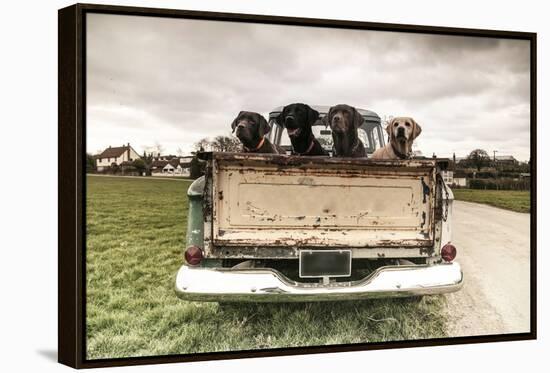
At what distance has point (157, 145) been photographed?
6.90m

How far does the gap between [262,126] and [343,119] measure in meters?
0.69

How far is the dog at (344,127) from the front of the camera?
757cm

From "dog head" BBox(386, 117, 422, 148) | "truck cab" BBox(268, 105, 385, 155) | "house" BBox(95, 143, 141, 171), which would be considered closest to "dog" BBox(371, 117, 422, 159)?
"dog head" BBox(386, 117, 422, 148)

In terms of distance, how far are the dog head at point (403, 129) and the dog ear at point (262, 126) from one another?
1020 millimetres

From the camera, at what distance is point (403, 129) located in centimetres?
767

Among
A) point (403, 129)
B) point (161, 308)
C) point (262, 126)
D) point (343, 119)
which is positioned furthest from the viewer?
point (403, 129)

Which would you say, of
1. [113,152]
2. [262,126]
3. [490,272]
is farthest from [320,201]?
[490,272]

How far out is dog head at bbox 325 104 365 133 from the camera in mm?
7562

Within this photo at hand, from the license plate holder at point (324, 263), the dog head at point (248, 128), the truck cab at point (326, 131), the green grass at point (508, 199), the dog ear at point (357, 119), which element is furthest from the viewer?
the green grass at point (508, 199)

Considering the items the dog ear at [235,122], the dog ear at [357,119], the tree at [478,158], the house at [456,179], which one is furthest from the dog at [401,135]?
the dog ear at [235,122]

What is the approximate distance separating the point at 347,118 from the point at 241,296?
1764mm

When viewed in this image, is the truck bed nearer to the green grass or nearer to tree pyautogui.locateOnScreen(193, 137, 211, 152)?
tree pyautogui.locateOnScreen(193, 137, 211, 152)

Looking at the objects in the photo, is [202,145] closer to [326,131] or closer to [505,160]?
[326,131]

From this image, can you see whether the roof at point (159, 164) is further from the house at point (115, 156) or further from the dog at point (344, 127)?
the dog at point (344, 127)
